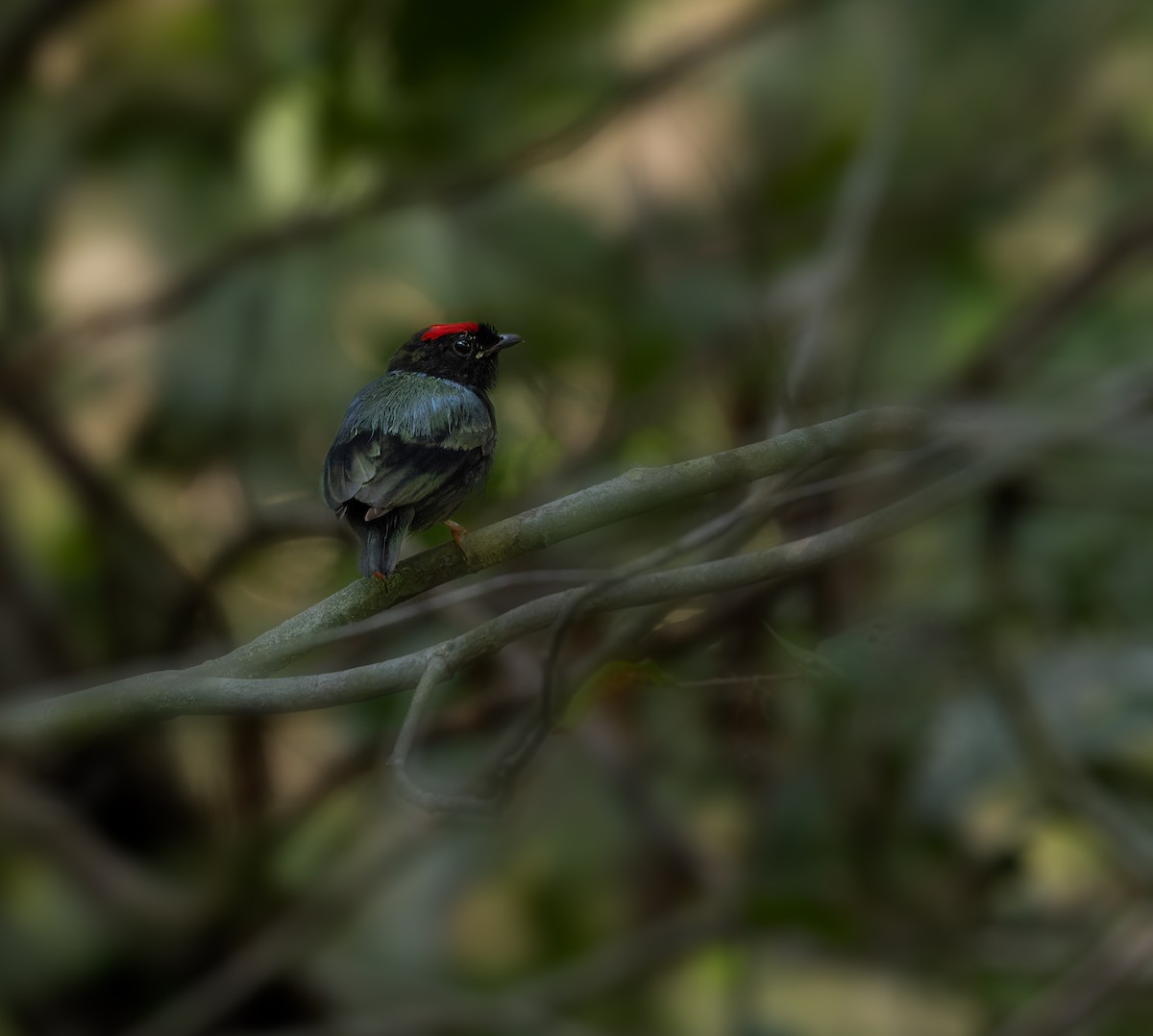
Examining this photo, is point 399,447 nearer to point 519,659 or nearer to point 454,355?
point 454,355

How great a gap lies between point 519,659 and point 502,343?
1306 millimetres

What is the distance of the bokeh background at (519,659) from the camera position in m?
3.10

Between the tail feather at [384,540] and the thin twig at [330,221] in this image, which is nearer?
the tail feather at [384,540]

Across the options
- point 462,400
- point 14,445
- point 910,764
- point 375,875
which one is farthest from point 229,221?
point 462,400

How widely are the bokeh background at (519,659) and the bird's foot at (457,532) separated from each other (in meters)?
1.44

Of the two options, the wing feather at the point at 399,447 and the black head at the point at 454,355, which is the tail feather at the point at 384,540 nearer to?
the wing feather at the point at 399,447

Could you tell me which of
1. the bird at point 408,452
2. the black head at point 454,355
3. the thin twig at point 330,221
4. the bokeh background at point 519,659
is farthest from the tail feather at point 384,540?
the thin twig at point 330,221

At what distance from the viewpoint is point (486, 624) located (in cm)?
91

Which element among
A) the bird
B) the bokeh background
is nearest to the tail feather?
the bird

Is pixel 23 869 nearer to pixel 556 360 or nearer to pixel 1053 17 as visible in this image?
pixel 556 360

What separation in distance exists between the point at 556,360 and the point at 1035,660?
7.37ft

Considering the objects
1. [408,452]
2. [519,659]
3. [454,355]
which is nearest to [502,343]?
[454,355]

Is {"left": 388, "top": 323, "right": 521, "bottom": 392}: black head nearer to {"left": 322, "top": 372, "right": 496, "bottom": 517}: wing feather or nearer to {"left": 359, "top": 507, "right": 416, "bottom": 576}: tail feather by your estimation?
{"left": 322, "top": 372, "right": 496, "bottom": 517}: wing feather

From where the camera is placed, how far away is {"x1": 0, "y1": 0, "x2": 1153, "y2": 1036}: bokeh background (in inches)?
122
